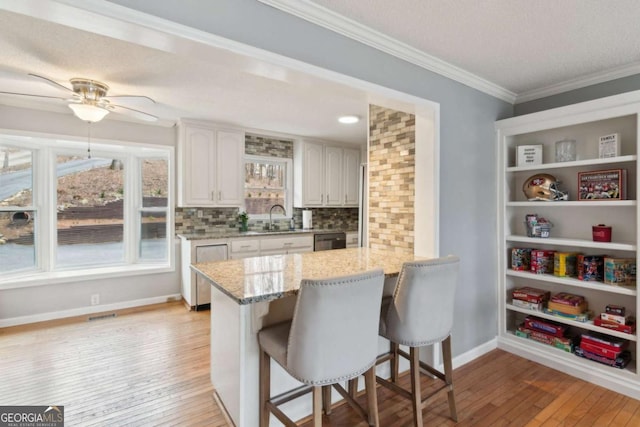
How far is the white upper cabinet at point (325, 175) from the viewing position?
5070mm

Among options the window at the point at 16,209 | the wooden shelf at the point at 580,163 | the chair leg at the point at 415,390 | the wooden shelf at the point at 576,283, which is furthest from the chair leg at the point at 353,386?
the window at the point at 16,209

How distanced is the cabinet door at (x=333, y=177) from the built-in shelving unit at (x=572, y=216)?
9.01 ft

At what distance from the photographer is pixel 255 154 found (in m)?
4.92

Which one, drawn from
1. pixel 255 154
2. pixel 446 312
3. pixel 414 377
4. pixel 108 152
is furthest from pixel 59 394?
pixel 255 154

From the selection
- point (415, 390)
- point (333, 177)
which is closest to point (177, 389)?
point (415, 390)

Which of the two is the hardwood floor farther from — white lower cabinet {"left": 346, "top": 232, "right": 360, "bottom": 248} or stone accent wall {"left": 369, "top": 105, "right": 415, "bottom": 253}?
white lower cabinet {"left": 346, "top": 232, "right": 360, "bottom": 248}

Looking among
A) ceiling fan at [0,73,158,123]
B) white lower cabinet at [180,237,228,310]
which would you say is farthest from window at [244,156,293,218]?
ceiling fan at [0,73,158,123]

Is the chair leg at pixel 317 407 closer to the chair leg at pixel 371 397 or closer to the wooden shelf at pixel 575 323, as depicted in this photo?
the chair leg at pixel 371 397

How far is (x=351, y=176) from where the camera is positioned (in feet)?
18.0

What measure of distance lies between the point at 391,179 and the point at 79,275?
3727 millimetres

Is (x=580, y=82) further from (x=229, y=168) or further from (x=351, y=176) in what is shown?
(x=229, y=168)

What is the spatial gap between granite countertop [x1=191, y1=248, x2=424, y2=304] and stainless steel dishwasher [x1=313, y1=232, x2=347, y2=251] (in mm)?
2091

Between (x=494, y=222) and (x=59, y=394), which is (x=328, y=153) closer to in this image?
(x=494, y=222)

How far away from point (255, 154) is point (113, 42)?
112 inches
